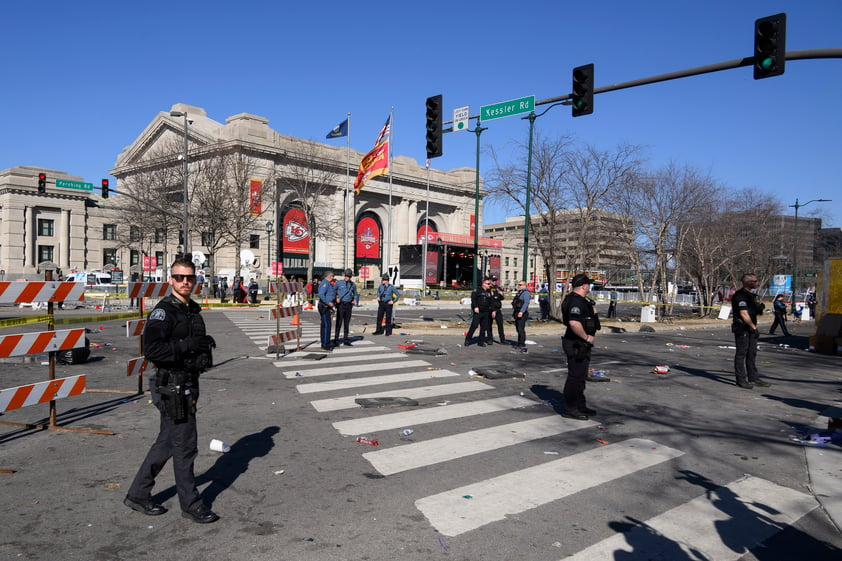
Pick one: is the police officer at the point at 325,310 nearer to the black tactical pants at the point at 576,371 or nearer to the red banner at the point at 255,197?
the black tactical pants at the point at 576,371

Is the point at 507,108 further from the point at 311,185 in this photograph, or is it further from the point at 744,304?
the point at 311,185

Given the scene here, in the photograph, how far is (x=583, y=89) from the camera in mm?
11930

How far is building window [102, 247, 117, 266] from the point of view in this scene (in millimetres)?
63344

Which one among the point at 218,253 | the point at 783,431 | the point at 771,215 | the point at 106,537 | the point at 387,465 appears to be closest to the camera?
the point at 106,537

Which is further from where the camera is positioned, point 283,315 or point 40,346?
point 283,315

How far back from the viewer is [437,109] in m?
14.8

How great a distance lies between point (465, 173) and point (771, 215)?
5553 centimetres

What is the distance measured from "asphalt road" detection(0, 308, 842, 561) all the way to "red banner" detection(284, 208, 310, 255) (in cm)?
5585

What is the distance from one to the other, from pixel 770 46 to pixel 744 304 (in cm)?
442

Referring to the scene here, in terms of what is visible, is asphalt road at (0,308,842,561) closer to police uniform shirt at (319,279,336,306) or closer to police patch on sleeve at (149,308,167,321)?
police patch on sleeve at (149,308,167,321)

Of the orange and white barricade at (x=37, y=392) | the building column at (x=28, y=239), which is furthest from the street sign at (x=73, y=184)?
the building column at (x=28, y=239)

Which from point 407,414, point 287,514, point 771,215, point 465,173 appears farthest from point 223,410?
point 465,173

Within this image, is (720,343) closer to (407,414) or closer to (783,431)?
(783,431)

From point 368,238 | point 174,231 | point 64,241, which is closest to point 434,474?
point 174,231
